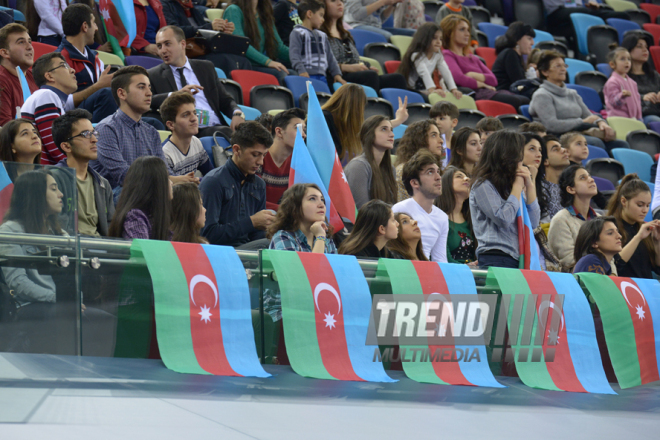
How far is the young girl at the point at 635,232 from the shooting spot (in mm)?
5035

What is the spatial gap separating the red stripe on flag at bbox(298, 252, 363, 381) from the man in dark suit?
7.14 ft

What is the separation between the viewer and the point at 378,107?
6648 mm

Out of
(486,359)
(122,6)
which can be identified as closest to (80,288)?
(486,359)

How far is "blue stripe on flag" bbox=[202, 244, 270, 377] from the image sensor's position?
3174 millimetres

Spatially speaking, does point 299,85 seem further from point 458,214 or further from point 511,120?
point 458,214

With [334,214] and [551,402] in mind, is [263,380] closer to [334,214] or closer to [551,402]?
[551,402]

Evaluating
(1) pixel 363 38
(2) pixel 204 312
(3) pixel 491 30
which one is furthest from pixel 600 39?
(2) pixel 204 312

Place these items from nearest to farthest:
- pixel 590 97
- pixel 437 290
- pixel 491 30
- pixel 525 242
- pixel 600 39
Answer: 1. pixel 437 290
2. pixel 525 242
3. pixel 590 97
4. pixel 491 30
5. pixel 600 39

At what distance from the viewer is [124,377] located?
2.85 m

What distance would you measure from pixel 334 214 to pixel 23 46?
7.03 feet

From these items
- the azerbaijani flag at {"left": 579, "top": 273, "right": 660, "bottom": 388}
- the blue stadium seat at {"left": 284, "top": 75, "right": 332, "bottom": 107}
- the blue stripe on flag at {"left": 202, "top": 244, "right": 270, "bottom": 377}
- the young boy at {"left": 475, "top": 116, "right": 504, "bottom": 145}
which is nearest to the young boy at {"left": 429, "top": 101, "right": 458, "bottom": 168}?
the young boy at {"left": 475, "top": 116, "right": 504, "bottom": 145}

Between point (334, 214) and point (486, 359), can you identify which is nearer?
point (486, 359)

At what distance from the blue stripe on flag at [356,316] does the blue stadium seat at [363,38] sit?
209 inches

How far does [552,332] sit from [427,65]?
4197 millimetres
